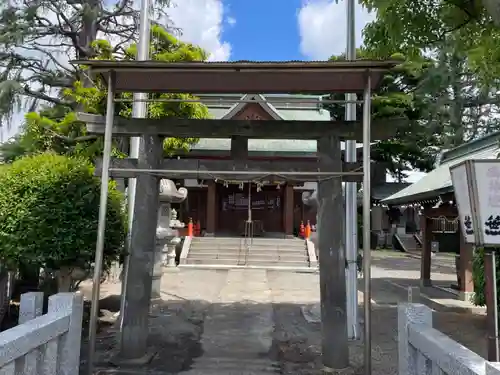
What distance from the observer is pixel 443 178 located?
39.6ft

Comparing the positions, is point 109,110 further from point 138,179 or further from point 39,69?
point 39,69

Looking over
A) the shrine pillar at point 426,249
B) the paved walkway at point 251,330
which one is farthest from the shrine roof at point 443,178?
the paved walkway at point 251,330

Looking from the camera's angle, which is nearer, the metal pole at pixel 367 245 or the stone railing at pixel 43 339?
the stone railing at pixel 43 339

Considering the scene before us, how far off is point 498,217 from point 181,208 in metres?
21.8

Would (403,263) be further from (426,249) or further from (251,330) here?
(251,330)

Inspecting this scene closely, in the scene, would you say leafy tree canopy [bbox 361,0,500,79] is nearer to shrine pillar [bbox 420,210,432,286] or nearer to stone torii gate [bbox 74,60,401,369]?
stone torii gate [bbox 74,60,401,369]

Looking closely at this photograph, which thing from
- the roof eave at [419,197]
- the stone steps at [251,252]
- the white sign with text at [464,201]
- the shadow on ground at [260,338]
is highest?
the roof eave at [419,197]

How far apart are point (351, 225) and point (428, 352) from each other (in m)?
4.82

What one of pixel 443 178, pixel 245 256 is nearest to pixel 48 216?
pixel 443 178

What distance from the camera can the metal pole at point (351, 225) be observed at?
25.7ft

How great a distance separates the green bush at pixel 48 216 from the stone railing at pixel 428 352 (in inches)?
171

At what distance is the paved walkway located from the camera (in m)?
6.33

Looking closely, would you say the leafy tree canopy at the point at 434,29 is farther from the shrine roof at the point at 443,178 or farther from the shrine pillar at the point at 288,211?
the shrine pillar at the point at 288,211

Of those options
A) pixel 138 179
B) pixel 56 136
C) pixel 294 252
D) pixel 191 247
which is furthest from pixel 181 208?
pixel 138 179
